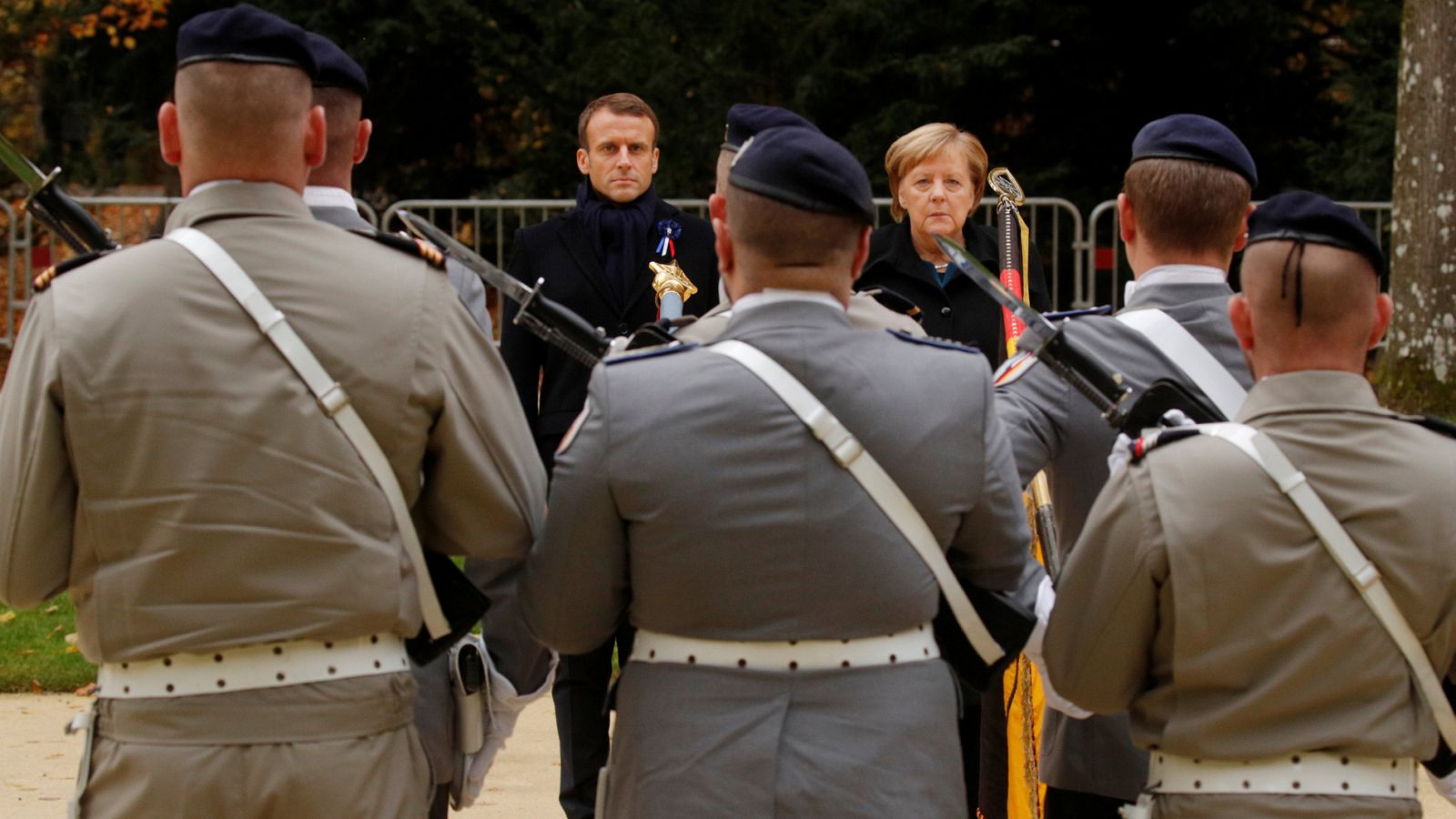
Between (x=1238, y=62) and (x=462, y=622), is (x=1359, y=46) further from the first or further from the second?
(x=462, y=622)

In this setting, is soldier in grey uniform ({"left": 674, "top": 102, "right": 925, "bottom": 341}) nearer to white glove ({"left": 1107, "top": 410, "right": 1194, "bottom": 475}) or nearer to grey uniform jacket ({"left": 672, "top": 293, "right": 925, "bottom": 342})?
grey uniform jacket ({"left": 672, "top": 293, "right": 925, "bottom": 342})

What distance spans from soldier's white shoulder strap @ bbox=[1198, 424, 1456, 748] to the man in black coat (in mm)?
2992

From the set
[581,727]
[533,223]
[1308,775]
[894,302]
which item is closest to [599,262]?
[894,302]

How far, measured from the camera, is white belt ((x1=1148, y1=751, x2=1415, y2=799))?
2.87 meters

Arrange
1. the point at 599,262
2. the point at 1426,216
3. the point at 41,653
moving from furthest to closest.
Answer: the point at 1426,216 < the point at 41,653 < the point at 599,262

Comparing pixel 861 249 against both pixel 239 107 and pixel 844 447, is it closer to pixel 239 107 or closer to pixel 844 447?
pixel 844 447

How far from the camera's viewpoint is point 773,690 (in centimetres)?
291

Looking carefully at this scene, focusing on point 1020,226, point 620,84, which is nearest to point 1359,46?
point 620,84

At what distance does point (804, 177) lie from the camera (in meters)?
2.96

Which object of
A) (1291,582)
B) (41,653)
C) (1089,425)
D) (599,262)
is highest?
(599,262)

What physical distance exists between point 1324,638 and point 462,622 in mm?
1437

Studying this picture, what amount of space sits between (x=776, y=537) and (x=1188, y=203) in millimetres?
1326

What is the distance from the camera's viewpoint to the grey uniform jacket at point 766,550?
9.50ft

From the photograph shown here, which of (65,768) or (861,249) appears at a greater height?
(861,249)
